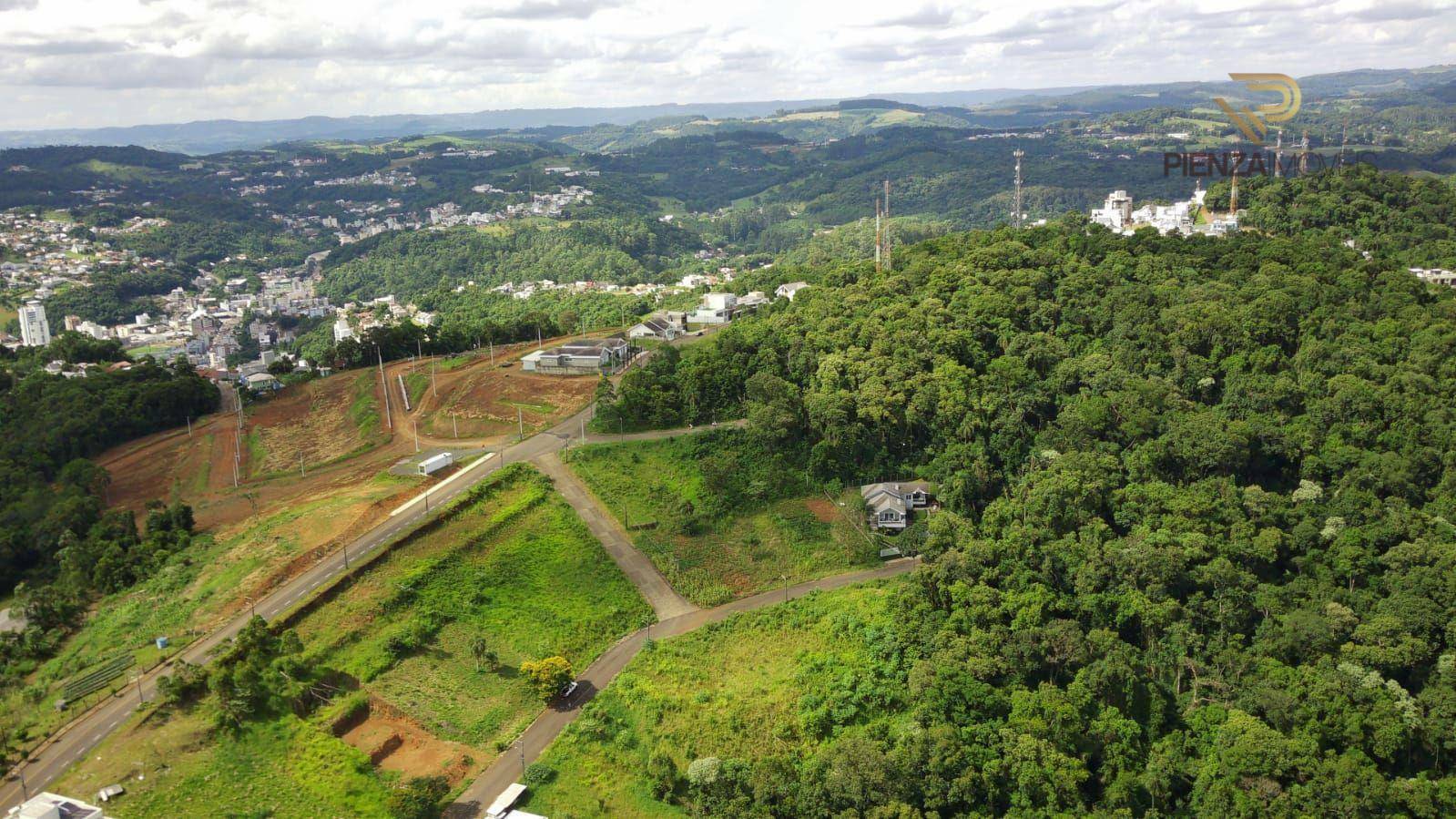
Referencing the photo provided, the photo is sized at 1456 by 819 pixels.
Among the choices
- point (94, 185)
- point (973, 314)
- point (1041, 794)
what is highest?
point (94, 185)

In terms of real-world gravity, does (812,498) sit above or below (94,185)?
below

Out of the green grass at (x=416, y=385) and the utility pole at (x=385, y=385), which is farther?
the green grass at (x=416, y=385)

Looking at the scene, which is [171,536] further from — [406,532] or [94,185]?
[94,185]

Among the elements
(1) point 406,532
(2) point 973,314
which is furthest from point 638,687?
(2) point 973,314

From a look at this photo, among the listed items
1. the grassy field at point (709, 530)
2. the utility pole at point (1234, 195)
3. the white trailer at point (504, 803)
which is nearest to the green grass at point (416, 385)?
the grassy field at point (709, 530)

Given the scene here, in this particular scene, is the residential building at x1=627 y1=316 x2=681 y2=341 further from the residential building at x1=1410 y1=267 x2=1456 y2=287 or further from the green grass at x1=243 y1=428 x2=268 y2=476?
the residential building at x1=1410 y1=267 x2=1456 y2=287

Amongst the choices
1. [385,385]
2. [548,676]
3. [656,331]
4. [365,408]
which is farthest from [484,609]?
[656,331]

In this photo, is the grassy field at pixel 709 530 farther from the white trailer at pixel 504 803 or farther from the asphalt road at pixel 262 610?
the white trailer at pixel 504 803
